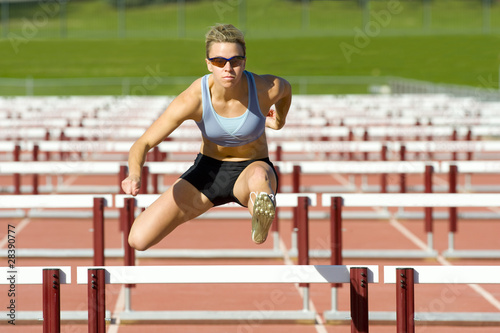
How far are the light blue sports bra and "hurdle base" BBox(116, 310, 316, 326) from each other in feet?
6.51

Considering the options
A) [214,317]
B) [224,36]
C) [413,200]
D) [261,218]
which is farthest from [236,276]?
[214,317]

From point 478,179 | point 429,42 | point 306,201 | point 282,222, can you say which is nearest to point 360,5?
point 429,42

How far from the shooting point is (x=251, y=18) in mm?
56219

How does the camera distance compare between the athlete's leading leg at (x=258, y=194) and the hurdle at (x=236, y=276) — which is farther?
the athlete's leading leg at (x=258, y=194)

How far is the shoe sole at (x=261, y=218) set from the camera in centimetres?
475

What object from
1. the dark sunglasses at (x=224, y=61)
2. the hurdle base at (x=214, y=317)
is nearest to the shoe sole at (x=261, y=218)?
the dark sunglasses at (x=224, y=61)

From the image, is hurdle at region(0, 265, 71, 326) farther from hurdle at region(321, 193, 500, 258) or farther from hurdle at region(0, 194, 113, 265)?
hurdle at region(321, 193, 500, 258)

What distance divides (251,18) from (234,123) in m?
51.6

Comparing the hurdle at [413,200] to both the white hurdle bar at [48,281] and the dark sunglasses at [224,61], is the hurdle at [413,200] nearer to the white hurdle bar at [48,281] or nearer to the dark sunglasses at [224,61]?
the dark sunglasses at [224,61]

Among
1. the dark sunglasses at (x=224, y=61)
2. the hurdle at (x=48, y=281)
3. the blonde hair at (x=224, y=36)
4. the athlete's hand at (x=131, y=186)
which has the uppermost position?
the blonde hair at (x=224, y=36)

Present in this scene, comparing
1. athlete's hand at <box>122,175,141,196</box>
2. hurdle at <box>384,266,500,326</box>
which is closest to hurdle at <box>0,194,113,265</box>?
athlete's hand at <box>122,175,141,196</box>

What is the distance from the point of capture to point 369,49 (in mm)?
51125

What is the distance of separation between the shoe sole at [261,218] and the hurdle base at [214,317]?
2.31 m

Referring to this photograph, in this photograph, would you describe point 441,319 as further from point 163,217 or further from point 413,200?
point 163,217
